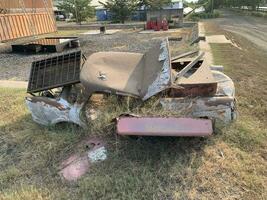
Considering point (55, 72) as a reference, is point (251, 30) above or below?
below

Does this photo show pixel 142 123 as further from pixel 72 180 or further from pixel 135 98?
pixel 72 180

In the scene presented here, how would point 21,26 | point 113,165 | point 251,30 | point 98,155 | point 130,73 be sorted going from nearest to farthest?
1. point 113,165
2. point 98,155
3. point 130,73
4. point 21,26
5. point 251,30

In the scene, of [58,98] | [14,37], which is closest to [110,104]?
[58,98]

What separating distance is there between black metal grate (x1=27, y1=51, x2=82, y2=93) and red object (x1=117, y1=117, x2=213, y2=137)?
1.17m

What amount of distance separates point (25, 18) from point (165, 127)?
1799 centimetres

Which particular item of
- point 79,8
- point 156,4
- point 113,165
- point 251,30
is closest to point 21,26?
point 113,165

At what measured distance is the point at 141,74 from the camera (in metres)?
4.24

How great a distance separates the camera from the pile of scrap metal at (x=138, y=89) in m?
3.44

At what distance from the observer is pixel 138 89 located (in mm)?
3961

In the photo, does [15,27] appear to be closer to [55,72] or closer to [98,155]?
[55,72]

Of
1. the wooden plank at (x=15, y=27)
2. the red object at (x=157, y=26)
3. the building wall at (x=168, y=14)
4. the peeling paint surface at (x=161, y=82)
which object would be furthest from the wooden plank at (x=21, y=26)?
the peeling paint surface at (x=161, y=82)

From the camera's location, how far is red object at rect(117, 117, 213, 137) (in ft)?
10.9

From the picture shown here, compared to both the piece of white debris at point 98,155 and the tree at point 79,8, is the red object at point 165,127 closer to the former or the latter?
the piece of white debris at point 98,155

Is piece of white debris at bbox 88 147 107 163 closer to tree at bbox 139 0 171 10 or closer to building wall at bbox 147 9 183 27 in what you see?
building wall at bbox 147 9 183 27
